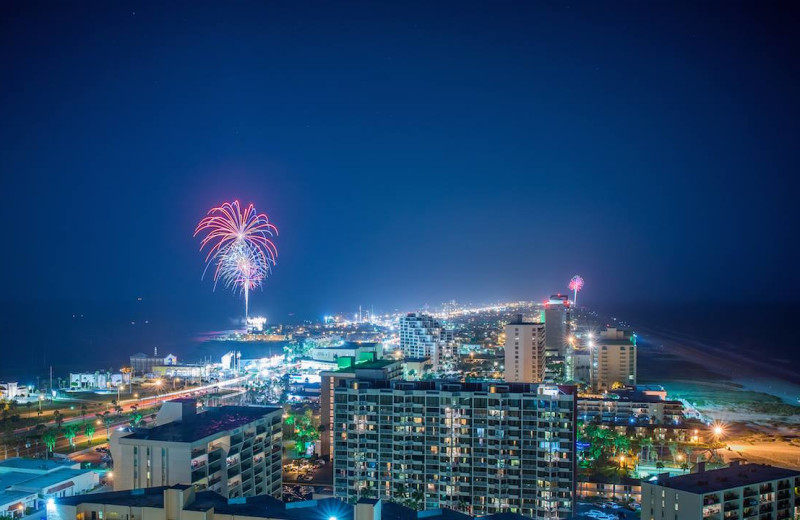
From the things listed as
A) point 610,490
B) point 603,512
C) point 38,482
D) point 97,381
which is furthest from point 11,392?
point 603,512

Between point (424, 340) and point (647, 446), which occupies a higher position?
point (424, 340)

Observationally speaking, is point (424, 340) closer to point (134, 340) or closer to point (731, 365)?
point (731, 365)

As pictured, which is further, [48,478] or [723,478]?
[48,478]

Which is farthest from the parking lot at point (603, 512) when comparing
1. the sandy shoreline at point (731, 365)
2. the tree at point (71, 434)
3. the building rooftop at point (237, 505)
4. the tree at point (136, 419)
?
the sandy shoreline at point (731, 365)

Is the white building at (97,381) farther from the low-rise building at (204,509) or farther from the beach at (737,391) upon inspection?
the beach at (737,391)

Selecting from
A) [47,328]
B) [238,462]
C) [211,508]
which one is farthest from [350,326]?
[211,508]

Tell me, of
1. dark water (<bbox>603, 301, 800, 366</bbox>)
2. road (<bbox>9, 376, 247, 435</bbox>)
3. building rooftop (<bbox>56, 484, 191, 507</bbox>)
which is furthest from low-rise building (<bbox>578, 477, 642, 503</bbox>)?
dark water (<bbox>603, 301, 800, 366</bbox>)

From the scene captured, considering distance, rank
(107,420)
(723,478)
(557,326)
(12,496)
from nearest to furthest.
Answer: (723,478) → (12,496) → (107,420) → (557,326)
